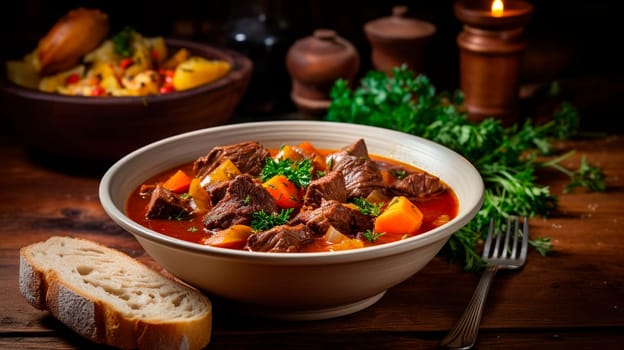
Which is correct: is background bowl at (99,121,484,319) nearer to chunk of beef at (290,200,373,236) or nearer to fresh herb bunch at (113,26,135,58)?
chunk of beef at (290,200,373,236)

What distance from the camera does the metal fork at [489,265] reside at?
316cm

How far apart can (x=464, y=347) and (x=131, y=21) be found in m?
4.35

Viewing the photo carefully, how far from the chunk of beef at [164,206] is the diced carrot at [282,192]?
37cm

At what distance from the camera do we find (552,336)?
3.27m

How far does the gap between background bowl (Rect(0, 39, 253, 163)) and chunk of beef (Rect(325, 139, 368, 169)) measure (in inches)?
48.5

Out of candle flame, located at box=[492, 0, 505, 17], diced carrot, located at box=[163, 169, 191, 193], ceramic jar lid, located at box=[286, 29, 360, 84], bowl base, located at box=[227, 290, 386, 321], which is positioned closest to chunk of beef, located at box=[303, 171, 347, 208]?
bowl base, located at box=[227, 290, 386, 321]

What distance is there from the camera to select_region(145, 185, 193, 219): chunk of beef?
344cm

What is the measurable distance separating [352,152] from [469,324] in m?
0.99

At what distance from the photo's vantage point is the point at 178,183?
3787 millimetres

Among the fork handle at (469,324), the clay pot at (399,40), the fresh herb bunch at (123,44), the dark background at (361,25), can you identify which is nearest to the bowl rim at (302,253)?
the fork handle at (469,324)

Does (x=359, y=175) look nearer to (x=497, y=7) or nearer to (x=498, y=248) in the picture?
(x=498, y=248)

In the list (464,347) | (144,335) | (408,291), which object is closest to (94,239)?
(144,335)

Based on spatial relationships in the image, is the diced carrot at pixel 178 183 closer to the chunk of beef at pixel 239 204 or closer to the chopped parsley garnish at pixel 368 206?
the chunk of beef at pixel 239 204

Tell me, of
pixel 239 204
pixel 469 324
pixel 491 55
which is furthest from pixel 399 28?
pixel 469 324
